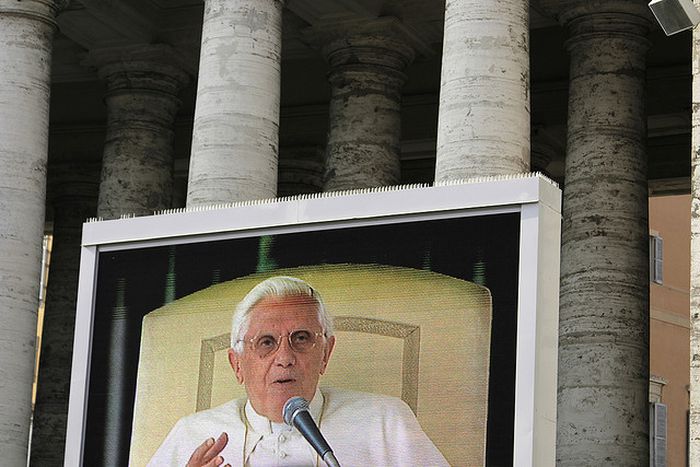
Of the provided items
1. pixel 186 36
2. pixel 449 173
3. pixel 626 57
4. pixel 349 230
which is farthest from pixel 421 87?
pixel 349 230

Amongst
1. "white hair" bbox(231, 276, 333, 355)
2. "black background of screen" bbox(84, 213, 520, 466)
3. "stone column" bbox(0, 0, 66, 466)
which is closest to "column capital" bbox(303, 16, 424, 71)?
"stone column" bbox(0, 0, 66, 466)

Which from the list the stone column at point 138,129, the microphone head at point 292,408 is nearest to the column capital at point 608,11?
the stone column at point 138,129

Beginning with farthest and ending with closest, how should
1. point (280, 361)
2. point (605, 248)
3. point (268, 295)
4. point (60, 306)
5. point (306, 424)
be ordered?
point (60, 306)
point (605, 248)
point (268, 295)
point (280, 361)
point (306, 424)

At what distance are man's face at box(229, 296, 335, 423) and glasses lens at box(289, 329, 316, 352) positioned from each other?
0.15ft

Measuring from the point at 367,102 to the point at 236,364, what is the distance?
13.0m

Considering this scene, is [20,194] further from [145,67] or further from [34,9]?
[145,67]

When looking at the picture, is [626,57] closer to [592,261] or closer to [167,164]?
[592,261]

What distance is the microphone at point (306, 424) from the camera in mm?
20750

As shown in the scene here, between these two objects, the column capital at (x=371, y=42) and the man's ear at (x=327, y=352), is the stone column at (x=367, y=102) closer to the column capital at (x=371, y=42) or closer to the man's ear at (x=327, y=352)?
the column capital at (x=371, y=42)

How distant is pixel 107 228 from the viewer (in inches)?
911

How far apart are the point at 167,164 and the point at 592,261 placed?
432 inches

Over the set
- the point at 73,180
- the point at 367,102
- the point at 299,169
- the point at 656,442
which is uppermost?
the point at 299,169

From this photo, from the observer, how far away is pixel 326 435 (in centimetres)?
2103

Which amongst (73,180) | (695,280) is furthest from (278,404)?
(73,180)
